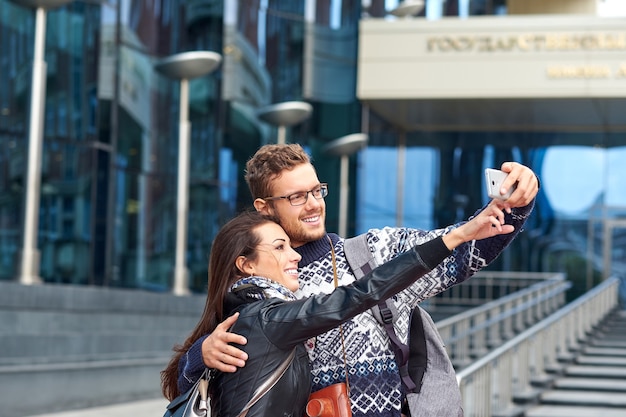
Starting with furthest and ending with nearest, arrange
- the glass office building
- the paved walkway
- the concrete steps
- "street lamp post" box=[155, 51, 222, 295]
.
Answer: the glass office building, "street lamp post" box=[155, 51, 222, 295], the concrete steps, the paved walkway

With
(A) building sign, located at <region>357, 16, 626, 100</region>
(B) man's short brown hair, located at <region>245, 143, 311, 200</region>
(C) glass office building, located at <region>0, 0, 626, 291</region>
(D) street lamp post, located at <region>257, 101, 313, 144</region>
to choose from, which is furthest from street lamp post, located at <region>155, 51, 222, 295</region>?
(B) man's short brown hair, located at <region>245, 143, 311, 200</region>

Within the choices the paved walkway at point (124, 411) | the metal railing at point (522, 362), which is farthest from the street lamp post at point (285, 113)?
the paved walkway at point (124, 411)

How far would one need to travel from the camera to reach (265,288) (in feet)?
10.3

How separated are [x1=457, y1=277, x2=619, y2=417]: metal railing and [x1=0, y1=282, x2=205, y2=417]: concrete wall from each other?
413 cm

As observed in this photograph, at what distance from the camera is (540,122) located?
2875cm

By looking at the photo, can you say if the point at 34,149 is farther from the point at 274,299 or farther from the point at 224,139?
the point at 274,299

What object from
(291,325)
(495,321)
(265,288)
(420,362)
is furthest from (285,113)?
(291,325)

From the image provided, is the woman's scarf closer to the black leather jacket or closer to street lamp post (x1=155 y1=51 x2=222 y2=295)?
the black leather jacket

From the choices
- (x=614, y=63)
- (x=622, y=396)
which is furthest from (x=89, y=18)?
(x=622, y=396)

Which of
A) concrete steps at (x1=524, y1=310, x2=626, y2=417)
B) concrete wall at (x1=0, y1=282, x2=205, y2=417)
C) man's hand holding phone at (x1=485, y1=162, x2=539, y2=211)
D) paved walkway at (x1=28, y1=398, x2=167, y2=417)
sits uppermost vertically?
man's hand holding phone at (x1=485, y1=162, x2=539, y2=211)

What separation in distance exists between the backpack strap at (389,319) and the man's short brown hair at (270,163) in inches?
11.7

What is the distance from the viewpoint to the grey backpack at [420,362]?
328 centimetres

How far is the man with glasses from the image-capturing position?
325 cm

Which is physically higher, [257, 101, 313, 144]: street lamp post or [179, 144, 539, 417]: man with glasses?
[257, 101, 313, 144]: street lamp post
